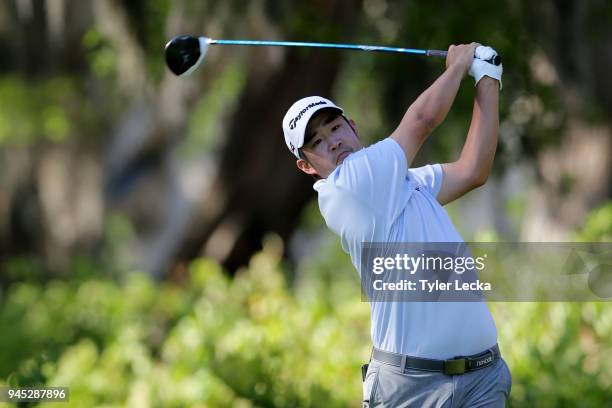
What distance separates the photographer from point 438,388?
3660 millimetres

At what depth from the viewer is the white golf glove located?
3828mm

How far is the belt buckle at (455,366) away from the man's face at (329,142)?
0.82 metres

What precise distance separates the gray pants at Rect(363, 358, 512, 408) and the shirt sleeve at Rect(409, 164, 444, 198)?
693 mm

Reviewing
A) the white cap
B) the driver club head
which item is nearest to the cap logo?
the white cap

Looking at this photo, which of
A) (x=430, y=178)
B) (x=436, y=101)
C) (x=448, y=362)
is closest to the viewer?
(x=448, y=362)

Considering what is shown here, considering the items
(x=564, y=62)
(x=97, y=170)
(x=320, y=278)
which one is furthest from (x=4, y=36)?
(x=564, y=62)

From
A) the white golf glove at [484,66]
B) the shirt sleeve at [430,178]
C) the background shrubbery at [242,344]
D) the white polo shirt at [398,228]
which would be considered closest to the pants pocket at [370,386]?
the white polo shirt at [398,228]

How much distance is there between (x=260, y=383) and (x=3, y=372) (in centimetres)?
187

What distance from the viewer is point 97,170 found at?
13.6m

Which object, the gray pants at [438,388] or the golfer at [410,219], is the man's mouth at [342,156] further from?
the gray pants at [438,388]

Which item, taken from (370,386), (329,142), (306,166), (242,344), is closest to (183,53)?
(306,166)

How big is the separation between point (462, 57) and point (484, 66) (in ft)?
0.31

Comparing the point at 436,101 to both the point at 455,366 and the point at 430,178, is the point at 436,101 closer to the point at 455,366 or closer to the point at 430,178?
the point at 430,178

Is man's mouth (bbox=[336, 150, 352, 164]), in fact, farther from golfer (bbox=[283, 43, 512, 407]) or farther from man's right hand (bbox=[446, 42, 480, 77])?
man's right hand (bbox=[446, 42, 480, 77])
